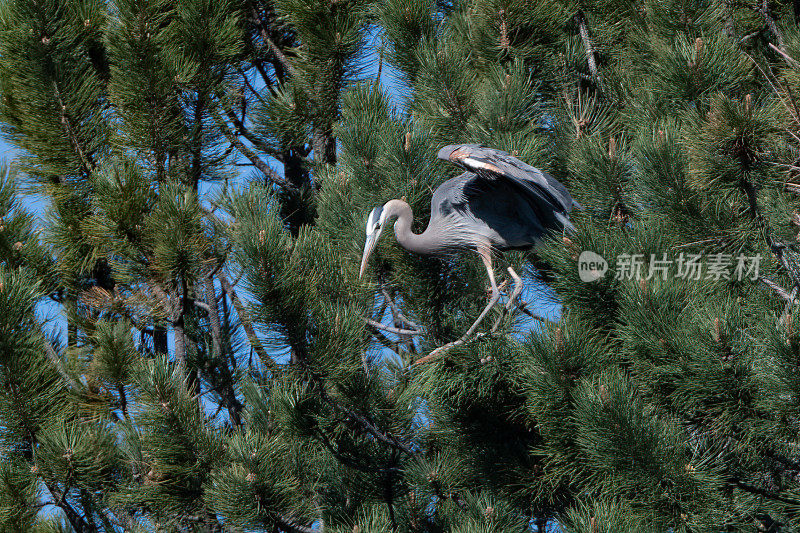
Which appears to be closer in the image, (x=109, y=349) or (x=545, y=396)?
(x=545, y=396)

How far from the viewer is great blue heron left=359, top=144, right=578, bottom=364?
4727 mm

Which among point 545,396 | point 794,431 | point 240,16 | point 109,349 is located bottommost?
point 794,431

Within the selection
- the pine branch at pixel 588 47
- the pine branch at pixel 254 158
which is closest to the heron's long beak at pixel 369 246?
the pine branch at pixel 588 47

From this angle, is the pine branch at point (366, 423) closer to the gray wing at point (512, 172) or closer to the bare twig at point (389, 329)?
the bare twig at point (389, 329)

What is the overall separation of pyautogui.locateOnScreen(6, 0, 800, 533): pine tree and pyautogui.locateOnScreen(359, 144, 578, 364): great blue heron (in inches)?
5.9

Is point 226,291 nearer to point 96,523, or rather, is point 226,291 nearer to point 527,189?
point 96,523

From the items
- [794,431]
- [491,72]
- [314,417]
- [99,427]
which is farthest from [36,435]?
[794,431]

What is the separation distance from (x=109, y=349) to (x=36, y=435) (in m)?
0.60

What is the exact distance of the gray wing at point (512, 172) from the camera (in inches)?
184

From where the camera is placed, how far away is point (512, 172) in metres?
4.68

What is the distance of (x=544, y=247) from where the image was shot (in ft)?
16.6

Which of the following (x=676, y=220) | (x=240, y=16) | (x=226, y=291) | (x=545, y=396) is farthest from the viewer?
(x=226, y=291)

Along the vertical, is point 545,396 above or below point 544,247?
A: below

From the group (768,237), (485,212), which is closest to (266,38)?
(485,212)
